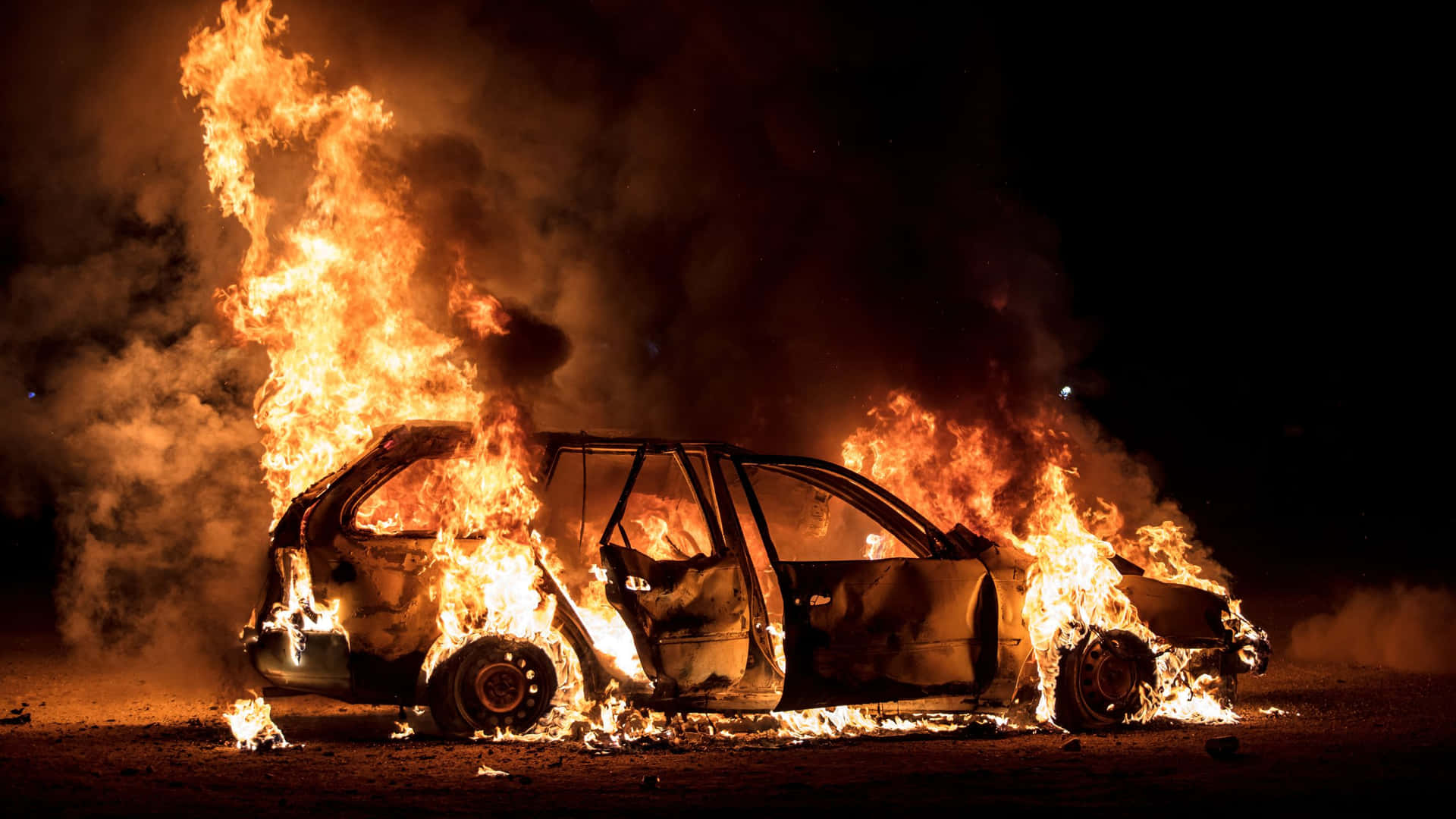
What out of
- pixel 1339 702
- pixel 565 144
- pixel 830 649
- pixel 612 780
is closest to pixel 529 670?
pixel 612 780

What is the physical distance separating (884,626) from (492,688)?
2112 mm

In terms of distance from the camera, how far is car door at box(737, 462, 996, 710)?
6.30 meters

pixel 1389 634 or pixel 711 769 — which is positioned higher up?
pixel 1389 634

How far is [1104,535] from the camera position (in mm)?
8070

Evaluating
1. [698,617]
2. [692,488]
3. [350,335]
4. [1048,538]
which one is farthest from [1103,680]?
[350,335]

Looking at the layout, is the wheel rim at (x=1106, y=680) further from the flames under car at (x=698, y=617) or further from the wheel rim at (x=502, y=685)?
the wheel rim at (x=502, y=685)

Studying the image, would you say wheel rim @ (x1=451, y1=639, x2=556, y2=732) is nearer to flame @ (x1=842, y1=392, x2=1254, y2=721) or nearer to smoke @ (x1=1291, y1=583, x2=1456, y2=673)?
flame @ (x1=842, y1=392, x2=1254, y2=721)

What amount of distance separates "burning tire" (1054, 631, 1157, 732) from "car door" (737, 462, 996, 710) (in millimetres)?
503

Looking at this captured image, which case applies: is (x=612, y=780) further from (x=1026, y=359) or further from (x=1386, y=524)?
(x=1386, y=524)

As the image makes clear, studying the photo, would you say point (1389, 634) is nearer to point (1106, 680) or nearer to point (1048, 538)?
point (1106, 680)

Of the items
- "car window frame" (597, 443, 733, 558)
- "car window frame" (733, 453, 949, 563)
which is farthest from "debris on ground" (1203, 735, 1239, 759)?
"car window frame" (597, 443, 733, 558)

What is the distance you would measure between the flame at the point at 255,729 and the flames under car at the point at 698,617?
0.31 meters

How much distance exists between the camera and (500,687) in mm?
6305

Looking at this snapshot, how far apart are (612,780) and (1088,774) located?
2168 millimetres
